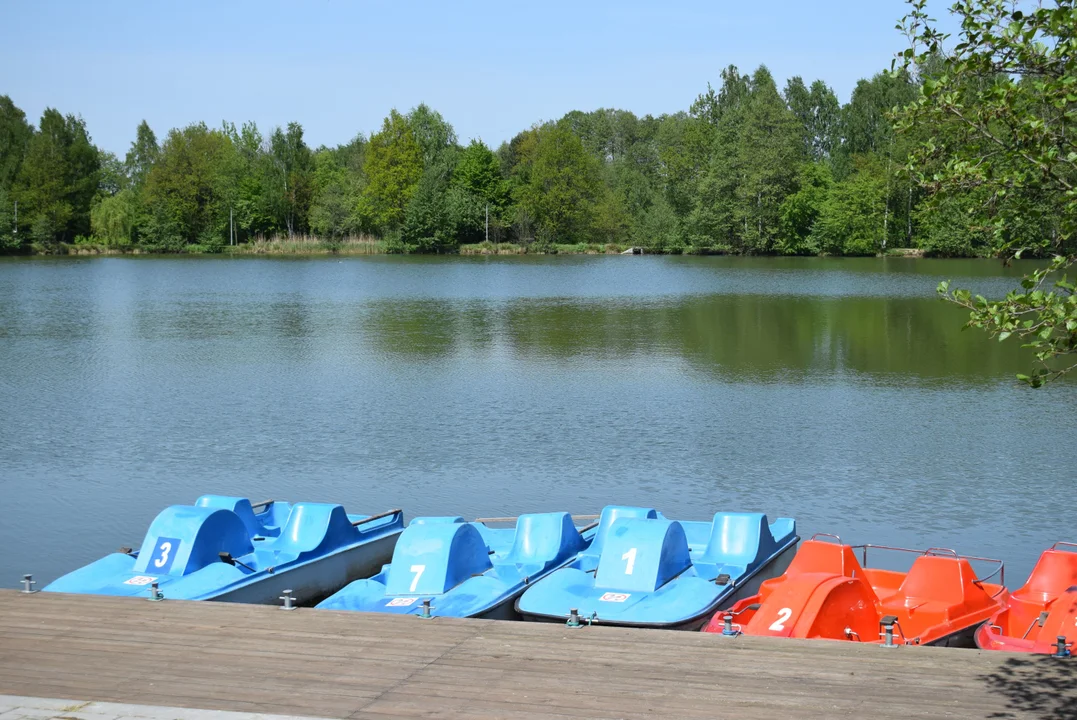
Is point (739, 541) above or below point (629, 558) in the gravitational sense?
below

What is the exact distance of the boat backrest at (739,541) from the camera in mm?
11422

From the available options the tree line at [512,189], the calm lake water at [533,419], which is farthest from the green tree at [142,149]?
the calm lake water at [533,419]

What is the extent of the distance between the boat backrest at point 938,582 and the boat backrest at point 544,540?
10.7 feet

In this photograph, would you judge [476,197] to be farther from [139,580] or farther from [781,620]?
[781,620]

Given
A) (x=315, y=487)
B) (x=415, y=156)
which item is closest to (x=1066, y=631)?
(x=315, y=487)

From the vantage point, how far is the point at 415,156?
10519 cm

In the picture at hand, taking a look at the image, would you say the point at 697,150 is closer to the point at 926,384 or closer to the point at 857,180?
the point at 857,180

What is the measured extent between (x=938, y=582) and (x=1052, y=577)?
1.01 metres

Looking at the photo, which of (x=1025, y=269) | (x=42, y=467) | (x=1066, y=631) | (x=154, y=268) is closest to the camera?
(x=1066, y=631)

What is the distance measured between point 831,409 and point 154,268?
62.5 m

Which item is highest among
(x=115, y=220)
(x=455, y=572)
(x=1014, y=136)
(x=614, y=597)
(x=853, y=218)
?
(x=115, y=220)

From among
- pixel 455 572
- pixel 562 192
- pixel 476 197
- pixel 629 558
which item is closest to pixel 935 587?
pixel 629 558

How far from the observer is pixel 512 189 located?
101875mm

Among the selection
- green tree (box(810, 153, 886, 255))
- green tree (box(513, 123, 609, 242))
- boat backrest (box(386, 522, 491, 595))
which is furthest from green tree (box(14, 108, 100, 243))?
boat backrest (box(386, 522, 491, 595))
